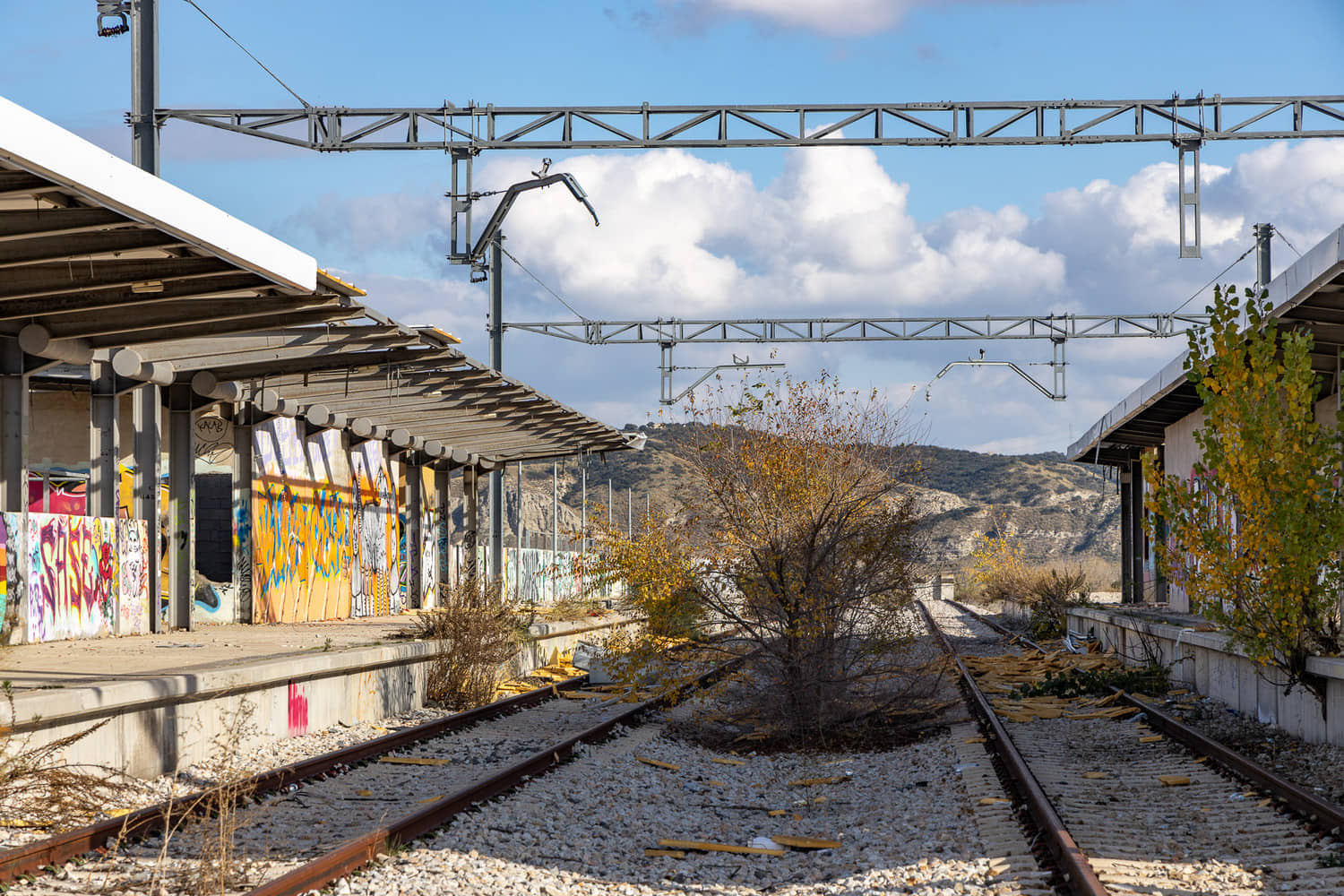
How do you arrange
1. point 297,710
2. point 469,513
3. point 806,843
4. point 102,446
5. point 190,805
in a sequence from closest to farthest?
point 190,805
point 806,843
point 297,710
point 102,446
point 469,513

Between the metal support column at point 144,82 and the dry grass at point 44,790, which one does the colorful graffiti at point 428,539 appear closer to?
the metal support column at point 144,82

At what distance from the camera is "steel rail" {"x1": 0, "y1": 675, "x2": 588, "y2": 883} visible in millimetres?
7359

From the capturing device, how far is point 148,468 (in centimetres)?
1919

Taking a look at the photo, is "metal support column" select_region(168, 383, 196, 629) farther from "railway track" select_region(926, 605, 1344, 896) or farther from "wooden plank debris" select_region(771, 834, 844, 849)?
"wooden plank debris" select_region(771, 834, 844, 849)

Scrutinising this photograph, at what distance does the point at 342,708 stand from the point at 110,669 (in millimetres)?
2957

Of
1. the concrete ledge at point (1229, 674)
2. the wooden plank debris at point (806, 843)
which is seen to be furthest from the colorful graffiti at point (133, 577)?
the concrete ledge at point (1229, 674)

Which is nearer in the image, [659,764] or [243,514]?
[659,764]

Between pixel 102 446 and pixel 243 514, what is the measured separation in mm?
5330

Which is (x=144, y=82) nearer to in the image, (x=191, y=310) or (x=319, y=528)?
(x=191, y=310)

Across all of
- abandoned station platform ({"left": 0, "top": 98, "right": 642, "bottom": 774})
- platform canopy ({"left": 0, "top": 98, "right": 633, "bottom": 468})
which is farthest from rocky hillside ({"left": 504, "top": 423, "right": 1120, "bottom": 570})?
platform canopy ({"left": 0, "top": 98, "right": 633, "bottom": 468})

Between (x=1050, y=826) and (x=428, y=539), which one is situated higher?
(x=428, y=539)

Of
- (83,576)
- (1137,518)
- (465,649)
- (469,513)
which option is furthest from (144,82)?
(1137,518)

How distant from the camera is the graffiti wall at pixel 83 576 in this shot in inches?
653

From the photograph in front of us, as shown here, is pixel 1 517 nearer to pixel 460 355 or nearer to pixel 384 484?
pixel 460 355
